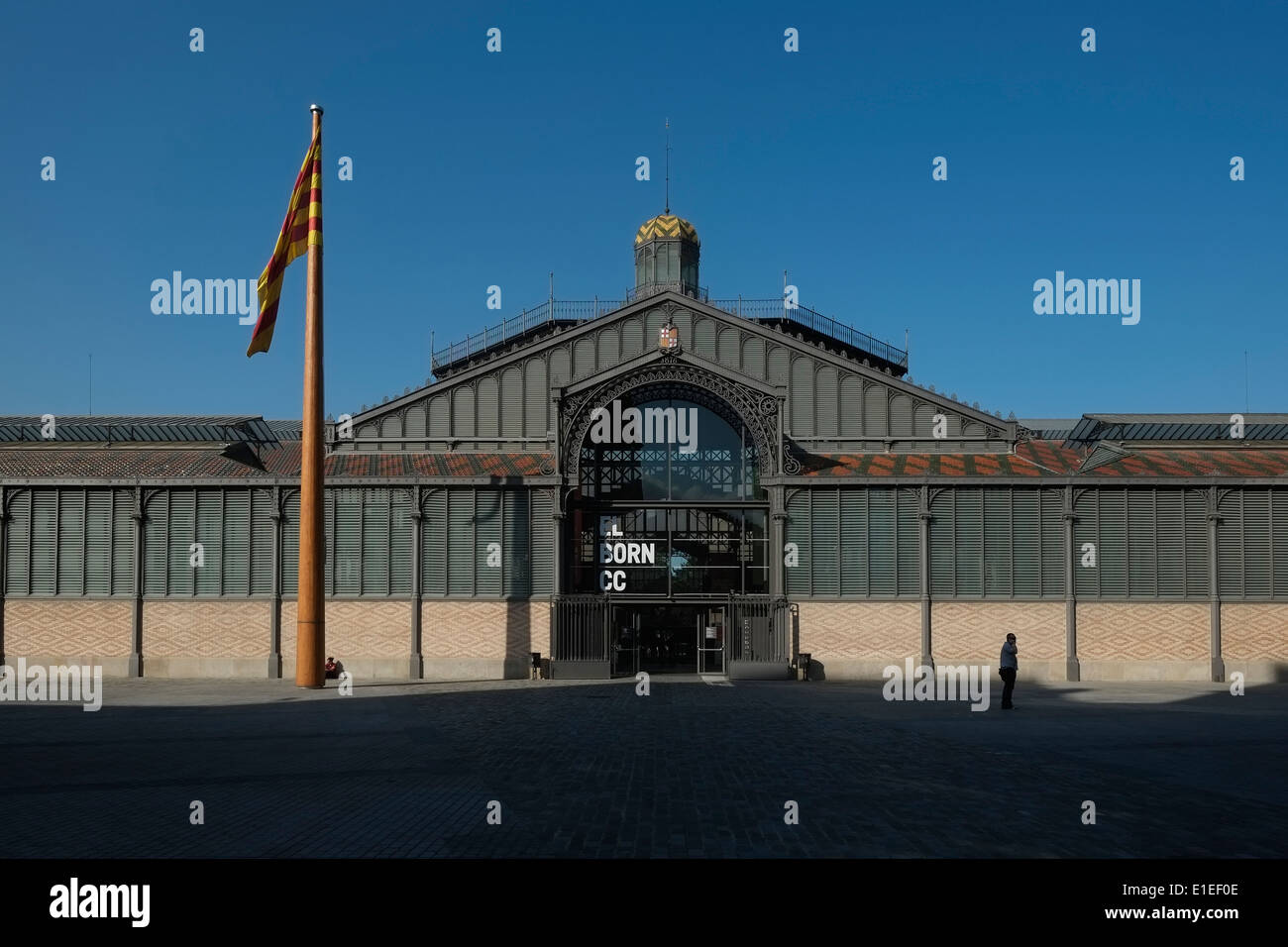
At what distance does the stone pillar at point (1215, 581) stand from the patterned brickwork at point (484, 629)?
22.9 m

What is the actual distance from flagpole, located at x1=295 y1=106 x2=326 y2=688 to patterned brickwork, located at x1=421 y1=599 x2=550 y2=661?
5.16 metres

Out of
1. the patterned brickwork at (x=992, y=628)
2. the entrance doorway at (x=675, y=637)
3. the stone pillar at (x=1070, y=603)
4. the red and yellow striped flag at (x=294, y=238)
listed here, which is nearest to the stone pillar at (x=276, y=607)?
the red and yellow striped flag at (x=294, y=238)

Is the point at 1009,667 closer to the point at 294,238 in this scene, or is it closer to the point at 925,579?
the point at 925,579

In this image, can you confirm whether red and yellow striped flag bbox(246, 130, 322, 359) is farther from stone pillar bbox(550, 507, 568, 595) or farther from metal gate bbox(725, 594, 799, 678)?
metal gate bbox(725, 594, 799, 678)

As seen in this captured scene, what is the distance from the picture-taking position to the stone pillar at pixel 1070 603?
37312 millimetres

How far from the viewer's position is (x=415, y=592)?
125 ft

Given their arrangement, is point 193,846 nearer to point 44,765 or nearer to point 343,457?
point 44,765

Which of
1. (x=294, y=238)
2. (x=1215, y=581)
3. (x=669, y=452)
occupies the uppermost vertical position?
(x=294, y=238)

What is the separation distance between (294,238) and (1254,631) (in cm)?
3462

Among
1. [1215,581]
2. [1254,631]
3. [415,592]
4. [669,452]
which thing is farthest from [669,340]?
[1254,631]

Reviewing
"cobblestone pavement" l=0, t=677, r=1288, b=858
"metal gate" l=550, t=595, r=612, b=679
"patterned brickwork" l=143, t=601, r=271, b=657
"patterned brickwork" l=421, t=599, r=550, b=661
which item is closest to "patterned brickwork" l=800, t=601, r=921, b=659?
"metal gate" l=550, t=595, r=612, b=679

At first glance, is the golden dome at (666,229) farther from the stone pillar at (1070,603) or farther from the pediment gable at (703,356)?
the stone pillar at (1070,603)

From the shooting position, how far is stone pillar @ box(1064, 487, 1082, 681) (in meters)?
37.3
